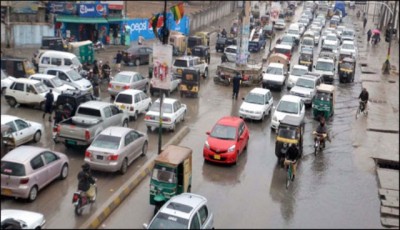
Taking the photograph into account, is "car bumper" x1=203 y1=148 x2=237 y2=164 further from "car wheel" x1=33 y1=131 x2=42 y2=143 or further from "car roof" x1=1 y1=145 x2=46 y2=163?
"car wheel" x1=33 y1=131 x2=42 y2=143

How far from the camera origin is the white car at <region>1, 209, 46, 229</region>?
13383mm

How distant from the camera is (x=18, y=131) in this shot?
69.5 feet

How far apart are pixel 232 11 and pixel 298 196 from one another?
3270 inches

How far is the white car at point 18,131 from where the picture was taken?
20.8 meters

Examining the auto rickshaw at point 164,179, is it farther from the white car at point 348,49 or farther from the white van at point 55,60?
the white car at point 348,49

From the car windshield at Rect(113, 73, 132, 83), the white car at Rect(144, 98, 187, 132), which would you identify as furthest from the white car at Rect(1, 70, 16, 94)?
the white car at Rect(144, 98, 187, 132)

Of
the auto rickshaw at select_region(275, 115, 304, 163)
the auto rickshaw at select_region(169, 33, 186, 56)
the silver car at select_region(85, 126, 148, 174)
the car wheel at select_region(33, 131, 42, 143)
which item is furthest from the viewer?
the auto rickshaw at select_region(169, 33, 186, 56)

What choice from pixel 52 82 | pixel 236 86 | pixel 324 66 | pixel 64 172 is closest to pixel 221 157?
pixel 64 172

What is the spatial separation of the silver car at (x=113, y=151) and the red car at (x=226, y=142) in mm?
3034

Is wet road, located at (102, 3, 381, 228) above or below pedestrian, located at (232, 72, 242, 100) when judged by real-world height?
below

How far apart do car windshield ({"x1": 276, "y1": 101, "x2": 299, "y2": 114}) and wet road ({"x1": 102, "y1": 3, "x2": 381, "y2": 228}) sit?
4.13 feet

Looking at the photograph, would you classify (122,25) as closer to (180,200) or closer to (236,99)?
(236,99)

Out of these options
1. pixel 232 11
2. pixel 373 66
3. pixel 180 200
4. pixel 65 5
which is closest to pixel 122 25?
pixel 65 5

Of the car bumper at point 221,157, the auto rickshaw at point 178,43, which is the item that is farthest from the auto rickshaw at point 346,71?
the car bumper at point 221,157
